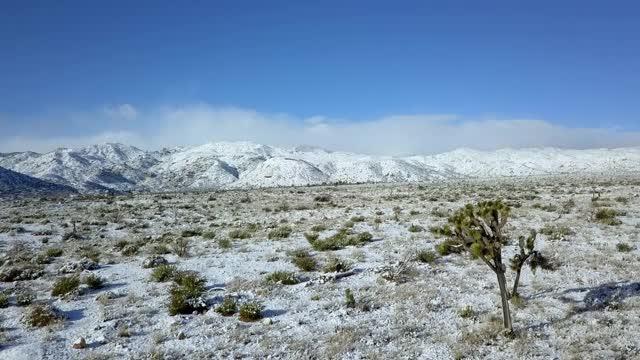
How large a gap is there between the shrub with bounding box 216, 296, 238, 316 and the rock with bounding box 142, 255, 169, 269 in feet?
20.1

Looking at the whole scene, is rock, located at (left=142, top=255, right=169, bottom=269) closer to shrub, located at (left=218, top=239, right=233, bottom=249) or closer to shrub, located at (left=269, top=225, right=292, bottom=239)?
shrub, located at (left=218, top=239, right=233, bottom=249)

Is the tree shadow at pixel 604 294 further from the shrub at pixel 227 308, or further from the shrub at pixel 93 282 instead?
the shrub at pixel 93 282

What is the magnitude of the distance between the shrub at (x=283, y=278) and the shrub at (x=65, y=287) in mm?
6316

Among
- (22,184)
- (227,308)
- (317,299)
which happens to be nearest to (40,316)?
(227,308)

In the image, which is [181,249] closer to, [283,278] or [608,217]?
[283,278]

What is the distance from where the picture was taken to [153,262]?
58.7 feet

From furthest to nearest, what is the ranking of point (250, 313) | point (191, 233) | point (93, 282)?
1. point (191, 233)
2. point (93, 282)
3. point (250, 313)

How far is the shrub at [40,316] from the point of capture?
38.5 feet

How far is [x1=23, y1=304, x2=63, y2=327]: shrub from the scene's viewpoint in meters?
11.7

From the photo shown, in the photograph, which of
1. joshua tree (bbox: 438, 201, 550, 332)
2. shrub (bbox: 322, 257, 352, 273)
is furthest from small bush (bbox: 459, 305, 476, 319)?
shrub (bbox: 322, 257, 352, 273)

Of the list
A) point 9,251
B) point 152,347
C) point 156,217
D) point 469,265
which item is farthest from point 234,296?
point 156,217

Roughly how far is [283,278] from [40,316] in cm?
712

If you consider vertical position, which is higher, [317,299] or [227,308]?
[227,308]

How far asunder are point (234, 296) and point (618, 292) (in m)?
11.4
